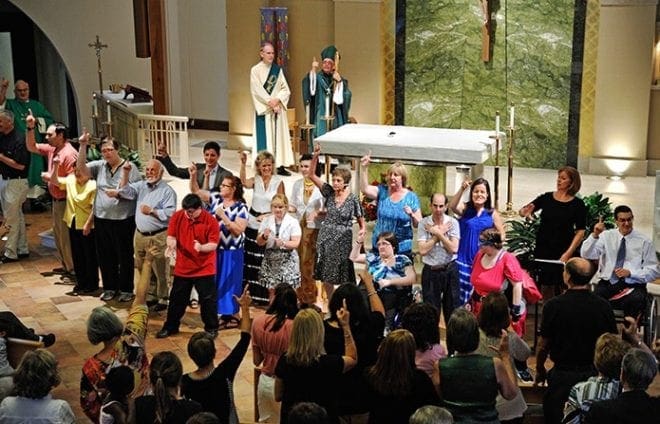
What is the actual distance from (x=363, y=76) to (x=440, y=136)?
374 cm

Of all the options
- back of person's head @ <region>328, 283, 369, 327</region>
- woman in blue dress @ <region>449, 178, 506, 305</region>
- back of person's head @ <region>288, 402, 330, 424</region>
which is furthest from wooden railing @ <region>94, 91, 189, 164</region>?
back of person's head @ <region>288, 402, 330, 424</region>

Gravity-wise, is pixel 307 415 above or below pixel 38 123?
below

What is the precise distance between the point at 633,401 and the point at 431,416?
103cm

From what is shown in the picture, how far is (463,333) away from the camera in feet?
17.9

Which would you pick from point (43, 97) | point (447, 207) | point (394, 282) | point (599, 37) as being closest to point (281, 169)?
point (599, 37)

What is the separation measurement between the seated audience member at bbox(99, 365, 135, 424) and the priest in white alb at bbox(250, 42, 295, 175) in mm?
8354

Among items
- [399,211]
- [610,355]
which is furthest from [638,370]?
[399,211]

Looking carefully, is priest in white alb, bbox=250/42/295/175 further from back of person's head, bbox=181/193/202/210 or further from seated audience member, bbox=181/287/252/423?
seated audience member, bbox=181/287/252/423

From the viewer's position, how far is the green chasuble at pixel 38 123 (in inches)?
472

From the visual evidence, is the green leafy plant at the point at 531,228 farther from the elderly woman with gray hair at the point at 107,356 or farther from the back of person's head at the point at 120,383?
the back of person's head at the point at 120,383

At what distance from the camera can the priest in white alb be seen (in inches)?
537

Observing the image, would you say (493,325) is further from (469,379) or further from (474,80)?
(474,80)

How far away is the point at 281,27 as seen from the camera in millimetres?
14375

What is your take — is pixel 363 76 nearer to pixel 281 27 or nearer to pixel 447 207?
pixel 281 27
